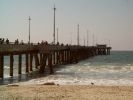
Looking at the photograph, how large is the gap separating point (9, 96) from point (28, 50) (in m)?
20.5

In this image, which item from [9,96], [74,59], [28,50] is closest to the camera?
[9,96]

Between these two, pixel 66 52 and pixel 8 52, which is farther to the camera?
pixel 66 52

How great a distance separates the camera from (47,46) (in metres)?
39.0

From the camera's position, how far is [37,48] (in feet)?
131

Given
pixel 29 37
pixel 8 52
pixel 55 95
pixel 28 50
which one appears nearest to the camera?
pixel 55 95

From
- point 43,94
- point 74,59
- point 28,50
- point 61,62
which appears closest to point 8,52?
point 28,50

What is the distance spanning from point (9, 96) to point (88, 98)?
12.5 feet

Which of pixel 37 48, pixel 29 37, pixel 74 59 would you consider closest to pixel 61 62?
pixel 74 59

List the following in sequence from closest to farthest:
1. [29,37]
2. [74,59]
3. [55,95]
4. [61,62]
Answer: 1. [55,95]
2. [29,37]
3. [61,62]
4. [74,59]

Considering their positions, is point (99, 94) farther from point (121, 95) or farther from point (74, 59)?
point (74, 59)

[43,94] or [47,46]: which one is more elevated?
[47,46]

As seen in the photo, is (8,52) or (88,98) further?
(8,52)

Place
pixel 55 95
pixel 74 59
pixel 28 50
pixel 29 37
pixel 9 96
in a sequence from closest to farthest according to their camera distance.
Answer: pixel 9 96
pixel 55 95
pixel 28 50
pixel 29 37
pixel 74 59

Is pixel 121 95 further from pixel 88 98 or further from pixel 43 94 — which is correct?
pixel 43 94
